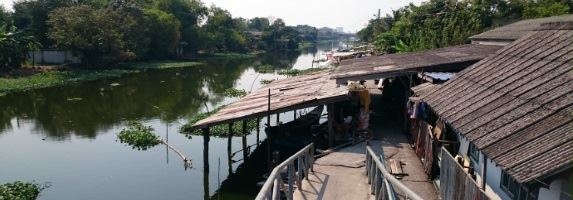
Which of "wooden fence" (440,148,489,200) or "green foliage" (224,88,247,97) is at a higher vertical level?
"wooden fence" (440,148,489,200)

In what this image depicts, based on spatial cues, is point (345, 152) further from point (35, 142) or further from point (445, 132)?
point (35, 142)

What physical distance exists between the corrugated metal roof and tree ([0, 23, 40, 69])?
44131 millimetres

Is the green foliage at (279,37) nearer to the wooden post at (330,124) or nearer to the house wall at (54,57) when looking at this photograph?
the house wall at (54,57)

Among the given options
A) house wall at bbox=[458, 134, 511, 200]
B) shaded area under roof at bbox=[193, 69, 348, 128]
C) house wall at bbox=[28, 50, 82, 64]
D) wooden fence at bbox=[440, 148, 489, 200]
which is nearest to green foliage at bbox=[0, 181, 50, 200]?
shaded area under roof at bbox=[193, 69, 348, 128]

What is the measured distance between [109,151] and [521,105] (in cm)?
1895

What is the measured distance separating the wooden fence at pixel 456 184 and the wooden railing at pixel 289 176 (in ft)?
10.7

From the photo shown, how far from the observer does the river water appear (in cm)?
1664

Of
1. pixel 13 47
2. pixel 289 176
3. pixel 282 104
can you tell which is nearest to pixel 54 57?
pixel 13 47

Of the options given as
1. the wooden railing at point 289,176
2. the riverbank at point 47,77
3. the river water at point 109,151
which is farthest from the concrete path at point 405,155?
the riverbank at point 47,77

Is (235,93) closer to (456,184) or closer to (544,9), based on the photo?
(544,9)

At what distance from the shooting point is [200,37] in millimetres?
83750

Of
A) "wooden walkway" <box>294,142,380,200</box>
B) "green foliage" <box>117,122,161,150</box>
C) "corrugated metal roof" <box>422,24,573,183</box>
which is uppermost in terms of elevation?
"corrugated metal roof" <box>422,24,573,183</box>

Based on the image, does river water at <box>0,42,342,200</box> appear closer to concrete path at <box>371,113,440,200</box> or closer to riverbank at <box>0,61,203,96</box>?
riverbank at <box>0,61,203,96</box>

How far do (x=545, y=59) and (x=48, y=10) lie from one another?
59.7 metres
